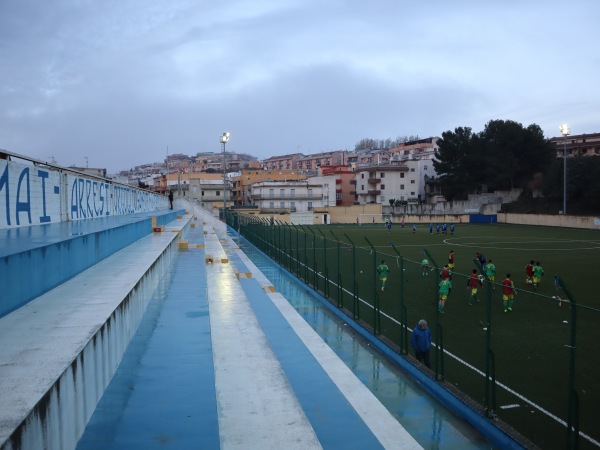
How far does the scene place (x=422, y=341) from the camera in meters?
9.25

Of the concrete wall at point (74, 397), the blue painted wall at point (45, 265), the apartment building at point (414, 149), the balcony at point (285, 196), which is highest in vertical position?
the apartment building at point (414, 149)

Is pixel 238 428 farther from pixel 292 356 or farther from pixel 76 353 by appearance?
pixel 292 356

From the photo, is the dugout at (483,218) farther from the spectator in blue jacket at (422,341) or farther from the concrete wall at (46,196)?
the spectator in blue jacket at (422,341)

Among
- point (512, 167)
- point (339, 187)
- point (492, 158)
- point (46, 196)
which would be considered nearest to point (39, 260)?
point (46, 196)

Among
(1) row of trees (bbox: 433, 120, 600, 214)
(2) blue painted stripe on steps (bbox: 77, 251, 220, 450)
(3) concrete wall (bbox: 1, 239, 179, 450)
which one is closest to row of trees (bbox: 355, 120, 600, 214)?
(1) row of trees (bbox: 433, 120, 600, 214)

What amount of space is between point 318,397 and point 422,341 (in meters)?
2.48

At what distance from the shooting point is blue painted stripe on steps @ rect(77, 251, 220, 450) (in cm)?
541

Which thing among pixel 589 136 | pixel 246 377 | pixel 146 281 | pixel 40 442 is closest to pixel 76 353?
pixel 40 442

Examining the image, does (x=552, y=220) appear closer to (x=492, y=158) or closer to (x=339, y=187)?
(x=492, y=158)

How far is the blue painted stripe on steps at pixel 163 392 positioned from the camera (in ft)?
17.7

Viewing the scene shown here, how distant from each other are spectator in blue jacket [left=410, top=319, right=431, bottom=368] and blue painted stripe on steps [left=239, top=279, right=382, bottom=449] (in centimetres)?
182

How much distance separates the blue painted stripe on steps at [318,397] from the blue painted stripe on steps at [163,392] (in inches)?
62.7

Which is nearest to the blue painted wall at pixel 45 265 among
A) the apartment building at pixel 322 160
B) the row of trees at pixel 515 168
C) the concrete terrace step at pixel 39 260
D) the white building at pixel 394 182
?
the concrete terrace step at pixel 39 260

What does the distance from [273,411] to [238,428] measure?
18.7 inches
